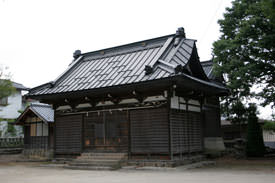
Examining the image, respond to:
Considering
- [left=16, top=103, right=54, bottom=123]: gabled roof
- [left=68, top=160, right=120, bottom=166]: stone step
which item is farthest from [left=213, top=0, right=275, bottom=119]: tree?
[left=16, top=103, right=54, bottom=123]: gabled roof

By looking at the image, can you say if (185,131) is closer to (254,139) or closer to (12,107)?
(254,139)

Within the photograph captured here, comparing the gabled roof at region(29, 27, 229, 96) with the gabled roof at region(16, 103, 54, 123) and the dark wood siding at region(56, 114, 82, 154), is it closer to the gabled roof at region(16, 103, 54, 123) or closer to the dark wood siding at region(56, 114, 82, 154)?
the dark wood siding at region(56, 114, 82, 154)

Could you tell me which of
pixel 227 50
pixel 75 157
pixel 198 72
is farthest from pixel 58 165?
pixel 227 50

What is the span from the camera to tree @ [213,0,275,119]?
56.1 feet

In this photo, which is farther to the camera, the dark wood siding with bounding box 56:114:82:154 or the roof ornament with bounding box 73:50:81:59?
the roof ornament with bounding box 73:50:81:59

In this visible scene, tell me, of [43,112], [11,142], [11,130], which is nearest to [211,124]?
[43,112]

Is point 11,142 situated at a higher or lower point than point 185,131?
lower

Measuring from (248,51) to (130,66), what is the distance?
24.7 ft

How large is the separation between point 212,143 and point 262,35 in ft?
28.6

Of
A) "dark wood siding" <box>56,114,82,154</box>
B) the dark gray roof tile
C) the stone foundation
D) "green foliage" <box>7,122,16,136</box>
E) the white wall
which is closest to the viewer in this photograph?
the dark gray roof tile

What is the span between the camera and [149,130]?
1493cm

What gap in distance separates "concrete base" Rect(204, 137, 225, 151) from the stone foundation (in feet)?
39.7

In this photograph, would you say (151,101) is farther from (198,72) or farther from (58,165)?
(58,165)

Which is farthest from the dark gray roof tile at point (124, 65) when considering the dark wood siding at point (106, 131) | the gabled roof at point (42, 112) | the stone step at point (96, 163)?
the gabled roof at point (42, 112)
